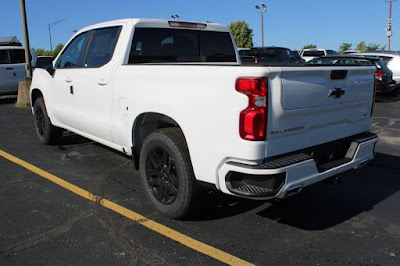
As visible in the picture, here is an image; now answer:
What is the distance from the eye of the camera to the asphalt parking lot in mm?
3021

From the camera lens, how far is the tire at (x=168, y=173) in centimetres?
330

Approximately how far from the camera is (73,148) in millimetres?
6426

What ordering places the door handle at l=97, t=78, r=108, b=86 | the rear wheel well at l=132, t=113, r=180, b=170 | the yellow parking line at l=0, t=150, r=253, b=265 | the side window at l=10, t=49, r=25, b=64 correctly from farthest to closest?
the side window at l=10, t=49, r=25, b=64
the door handle at l=97, t=78, r=108, b=86
the rear wheel well at l=132, t=113, r=180, b=170
the yellow parking line at l=0, t=150, r=253, b=265

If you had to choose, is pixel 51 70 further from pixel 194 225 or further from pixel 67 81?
pixel 194 225

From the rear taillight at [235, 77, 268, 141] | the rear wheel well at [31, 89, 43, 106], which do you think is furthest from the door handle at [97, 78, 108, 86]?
the rear wheel well at [31, 89, 43, 106]

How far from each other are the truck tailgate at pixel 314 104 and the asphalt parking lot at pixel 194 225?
852 mm

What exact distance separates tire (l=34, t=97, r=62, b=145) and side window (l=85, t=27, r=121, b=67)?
74.2 inches

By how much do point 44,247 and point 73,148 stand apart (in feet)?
11.3

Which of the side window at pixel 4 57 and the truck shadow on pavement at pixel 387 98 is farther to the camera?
the side window at pixel 4 57

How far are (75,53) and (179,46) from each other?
1577 mm

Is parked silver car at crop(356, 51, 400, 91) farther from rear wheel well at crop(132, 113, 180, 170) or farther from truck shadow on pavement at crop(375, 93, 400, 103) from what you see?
rear wheel well at crop(132, 113, 180, 170)

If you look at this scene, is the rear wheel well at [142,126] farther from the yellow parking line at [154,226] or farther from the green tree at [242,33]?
the green tree at [242,33]

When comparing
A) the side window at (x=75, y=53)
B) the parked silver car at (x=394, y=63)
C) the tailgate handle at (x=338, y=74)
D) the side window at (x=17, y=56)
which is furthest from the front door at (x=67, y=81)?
the parked silver car at (x=394, y=63)

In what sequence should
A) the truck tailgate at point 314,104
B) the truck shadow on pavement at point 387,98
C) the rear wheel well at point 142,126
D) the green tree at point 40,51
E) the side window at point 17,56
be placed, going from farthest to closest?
the green tree at point 40,51, the side window at point 17,56, the truck shadow on pavement at point 387,98, the rear wheel well at point 142,126, the truck tailgate at point 314,104
